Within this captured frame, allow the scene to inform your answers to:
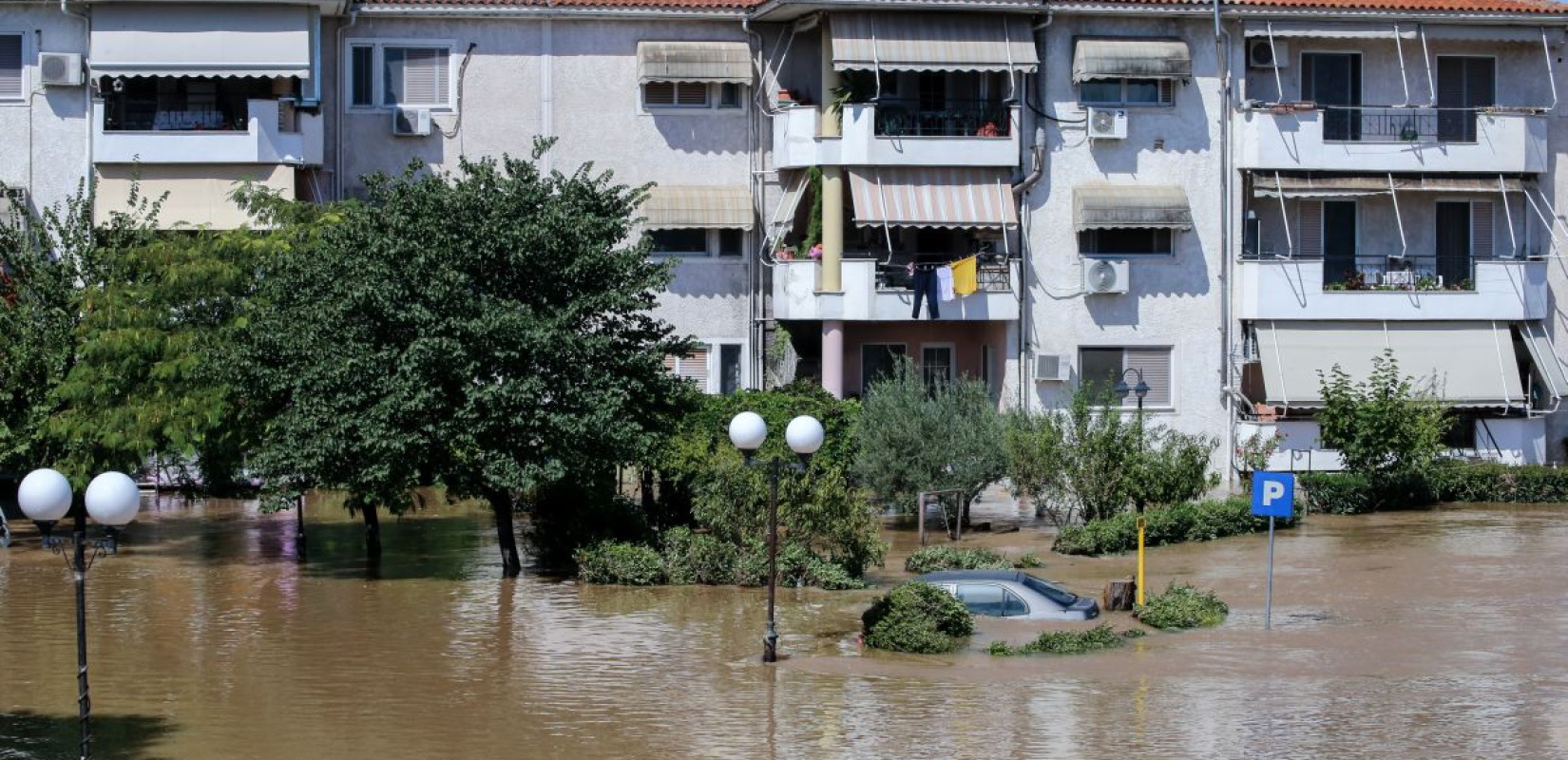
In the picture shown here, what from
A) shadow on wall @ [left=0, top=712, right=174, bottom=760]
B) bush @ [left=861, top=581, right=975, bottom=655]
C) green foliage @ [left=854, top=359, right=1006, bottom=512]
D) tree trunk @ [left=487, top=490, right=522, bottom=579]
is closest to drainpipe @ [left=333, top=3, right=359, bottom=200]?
green foliage @ [left=854, top=359, right=1006, bottom=512]

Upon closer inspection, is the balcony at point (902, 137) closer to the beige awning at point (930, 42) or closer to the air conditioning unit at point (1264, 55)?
the beige awning at point (930, 42)

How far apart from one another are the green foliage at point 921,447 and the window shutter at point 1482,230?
1333 centimetres

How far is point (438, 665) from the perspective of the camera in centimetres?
2255

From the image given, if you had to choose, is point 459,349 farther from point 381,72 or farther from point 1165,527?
point 381,72

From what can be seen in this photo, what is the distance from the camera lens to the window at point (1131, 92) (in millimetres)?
40531

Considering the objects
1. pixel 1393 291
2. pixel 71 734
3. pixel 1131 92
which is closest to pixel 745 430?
pixel 71 734

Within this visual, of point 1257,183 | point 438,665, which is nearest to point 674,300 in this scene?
point 1257,183

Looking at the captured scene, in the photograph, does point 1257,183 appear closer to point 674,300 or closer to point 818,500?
point 674,300

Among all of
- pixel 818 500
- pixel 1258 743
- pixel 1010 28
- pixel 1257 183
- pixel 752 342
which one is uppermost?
pixel 1010 28

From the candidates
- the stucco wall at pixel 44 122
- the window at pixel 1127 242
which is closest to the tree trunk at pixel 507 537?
the stucco wall at pixel 44 122

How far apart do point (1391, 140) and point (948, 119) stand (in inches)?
358

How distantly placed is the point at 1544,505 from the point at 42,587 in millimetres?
26417

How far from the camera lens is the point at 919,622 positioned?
910 inches

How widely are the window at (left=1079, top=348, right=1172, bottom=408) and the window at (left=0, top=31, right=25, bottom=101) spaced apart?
21.4 metres
